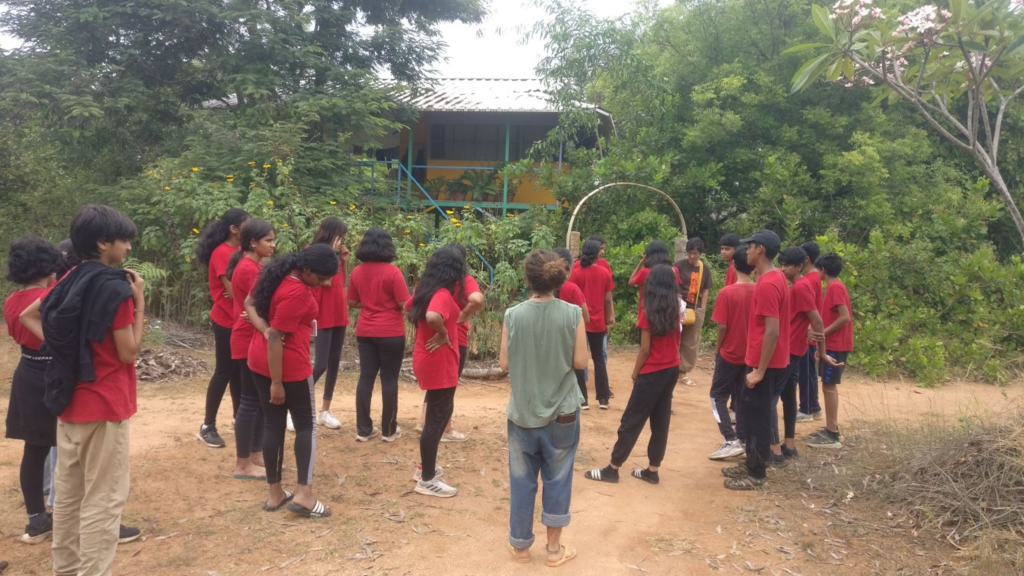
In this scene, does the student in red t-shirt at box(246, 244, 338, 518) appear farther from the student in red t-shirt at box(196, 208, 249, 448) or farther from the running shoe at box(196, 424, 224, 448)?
the running shoe at box(196, 424, 224, 448)

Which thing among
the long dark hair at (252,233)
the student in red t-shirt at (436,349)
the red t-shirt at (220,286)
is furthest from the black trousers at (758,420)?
the red t-shirt at (220,286)

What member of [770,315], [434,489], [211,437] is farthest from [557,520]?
[211,437]

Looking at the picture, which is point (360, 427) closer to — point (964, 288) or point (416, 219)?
point (416, 219)

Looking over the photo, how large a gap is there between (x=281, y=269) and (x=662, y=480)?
3158mm

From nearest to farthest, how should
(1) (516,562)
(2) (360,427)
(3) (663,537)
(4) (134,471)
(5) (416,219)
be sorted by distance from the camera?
1. (1) (516,562)
2. (3) (663,537)
3. (4) (134,471)
4. (2) (360,427)
5. (5) (416,219)

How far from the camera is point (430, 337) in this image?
4.45 m

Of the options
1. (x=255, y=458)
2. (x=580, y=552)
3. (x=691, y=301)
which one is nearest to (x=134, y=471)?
(x=255, y=458)

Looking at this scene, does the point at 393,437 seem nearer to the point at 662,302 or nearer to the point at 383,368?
the point at 383,368

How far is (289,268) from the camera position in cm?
376

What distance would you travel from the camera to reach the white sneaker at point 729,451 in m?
5.54

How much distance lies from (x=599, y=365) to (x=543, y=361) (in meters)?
3.48

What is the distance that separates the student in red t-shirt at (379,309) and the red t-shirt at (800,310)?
9.95ft

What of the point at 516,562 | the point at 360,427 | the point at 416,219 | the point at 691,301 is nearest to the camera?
the point at 516,562

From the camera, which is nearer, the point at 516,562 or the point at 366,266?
the point at 516,562
